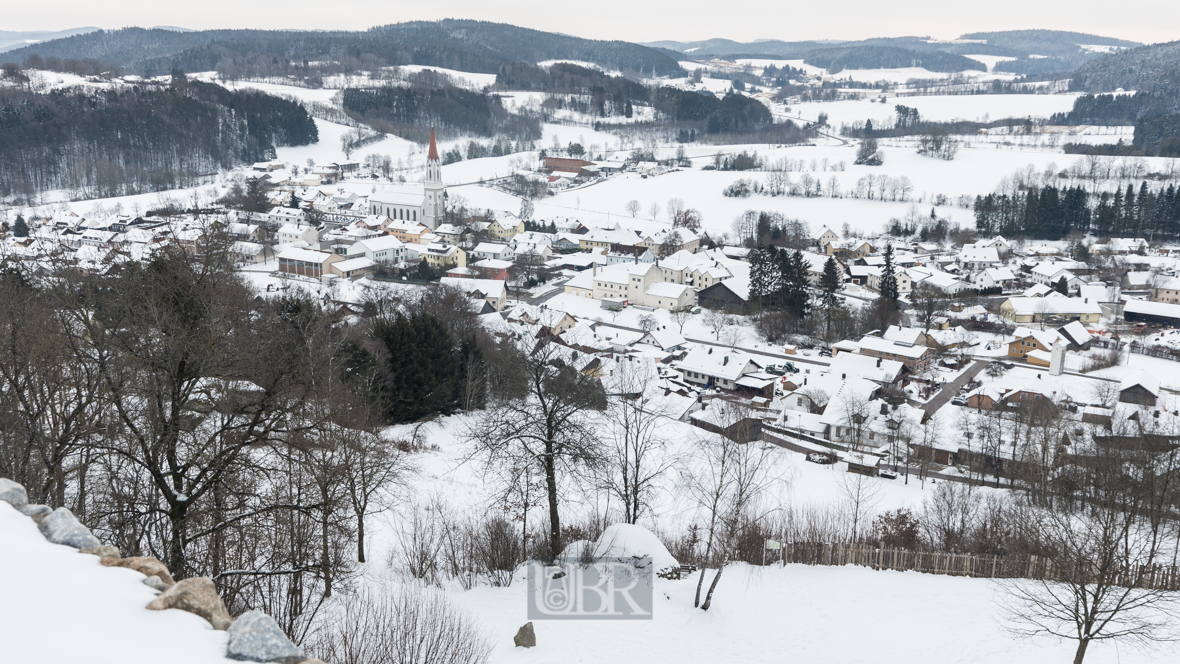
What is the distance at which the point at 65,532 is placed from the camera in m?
3.80

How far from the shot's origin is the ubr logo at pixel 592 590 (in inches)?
338

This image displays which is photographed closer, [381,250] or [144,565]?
[144,565]

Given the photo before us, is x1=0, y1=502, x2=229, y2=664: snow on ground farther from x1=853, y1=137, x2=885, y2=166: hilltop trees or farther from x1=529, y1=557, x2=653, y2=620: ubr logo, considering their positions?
x1=853, y1=137, x2=885, y2=166: hilltop trees

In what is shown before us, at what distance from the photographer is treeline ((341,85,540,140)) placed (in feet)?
330

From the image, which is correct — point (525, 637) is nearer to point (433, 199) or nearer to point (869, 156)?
point (433, 199)

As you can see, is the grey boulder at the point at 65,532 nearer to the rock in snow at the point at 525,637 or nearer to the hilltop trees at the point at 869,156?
the rock in snow at the point at 525,637

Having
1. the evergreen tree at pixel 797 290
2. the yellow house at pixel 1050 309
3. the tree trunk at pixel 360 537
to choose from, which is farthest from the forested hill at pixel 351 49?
the tree trunk at pixel 360 537

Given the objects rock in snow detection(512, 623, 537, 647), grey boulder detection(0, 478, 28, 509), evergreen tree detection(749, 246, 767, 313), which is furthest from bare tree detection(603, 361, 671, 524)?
evergreen tree detection(749, 246, 767, 313)

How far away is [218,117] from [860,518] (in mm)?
88028

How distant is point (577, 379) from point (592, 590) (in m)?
5.44

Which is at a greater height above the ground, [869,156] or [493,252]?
[869,156]

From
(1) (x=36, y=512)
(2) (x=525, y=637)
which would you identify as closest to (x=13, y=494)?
(1) (x=36, y=512)

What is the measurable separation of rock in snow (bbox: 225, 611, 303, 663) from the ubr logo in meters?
5.32

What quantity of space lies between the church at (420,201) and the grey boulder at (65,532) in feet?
178
